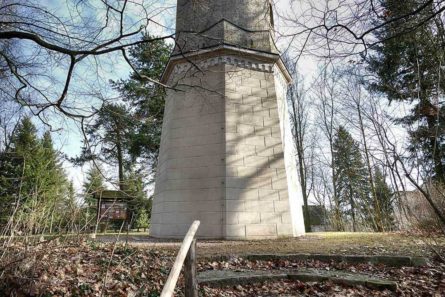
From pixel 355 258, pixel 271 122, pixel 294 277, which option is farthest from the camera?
pixel 271 122

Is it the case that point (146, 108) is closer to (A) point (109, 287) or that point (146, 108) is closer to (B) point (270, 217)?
(B) point (270, 217)

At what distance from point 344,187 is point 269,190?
604 inches

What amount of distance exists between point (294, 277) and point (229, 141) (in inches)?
174

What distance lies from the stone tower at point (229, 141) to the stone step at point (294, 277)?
10.4 feet

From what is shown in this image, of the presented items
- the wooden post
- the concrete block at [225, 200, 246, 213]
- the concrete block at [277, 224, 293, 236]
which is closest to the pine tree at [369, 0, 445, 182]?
the wooden post

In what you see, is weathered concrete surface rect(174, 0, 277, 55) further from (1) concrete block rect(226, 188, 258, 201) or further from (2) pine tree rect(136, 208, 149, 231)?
(2) pine tree rect(136, 208, 149, 231)

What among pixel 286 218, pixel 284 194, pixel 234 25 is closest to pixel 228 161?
pixel 284 194

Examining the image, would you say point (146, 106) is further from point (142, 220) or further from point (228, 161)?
point (228, 161)

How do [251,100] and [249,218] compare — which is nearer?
[249,218]

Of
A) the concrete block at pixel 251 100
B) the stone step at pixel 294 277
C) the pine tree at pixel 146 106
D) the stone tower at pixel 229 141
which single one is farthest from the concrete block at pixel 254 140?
the pine tree at pixel 146 106

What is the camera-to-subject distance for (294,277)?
13.1ft

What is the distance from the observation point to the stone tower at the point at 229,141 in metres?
7.52

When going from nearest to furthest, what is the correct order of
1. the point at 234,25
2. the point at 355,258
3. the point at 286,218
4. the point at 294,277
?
the point at 294,277 → the point at 355,258 → the point at 286,218 → the point at 234,25

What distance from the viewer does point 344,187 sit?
830 inches
